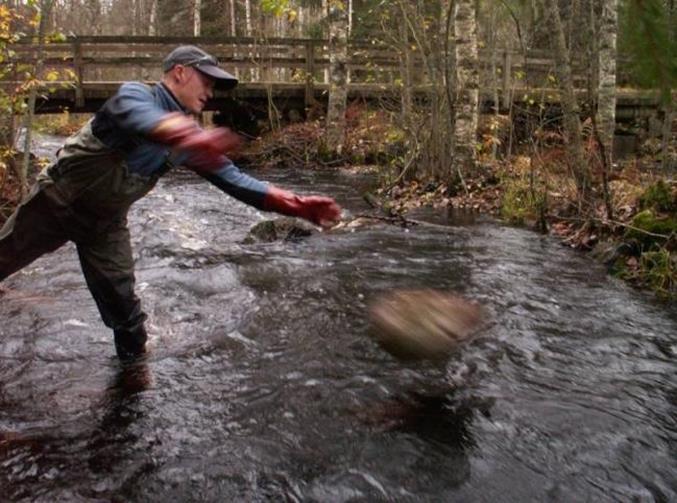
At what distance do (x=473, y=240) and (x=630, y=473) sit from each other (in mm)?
5388

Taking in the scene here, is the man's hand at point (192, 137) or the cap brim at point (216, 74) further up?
the cap brim at point (216, 74)

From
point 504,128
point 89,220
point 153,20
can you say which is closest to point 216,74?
point 89,220

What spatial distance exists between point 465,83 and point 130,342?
339 inches

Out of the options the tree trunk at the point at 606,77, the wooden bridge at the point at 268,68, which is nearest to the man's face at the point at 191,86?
the tree trunk at the point at 606,77

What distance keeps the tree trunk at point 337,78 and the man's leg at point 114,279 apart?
41.4ft

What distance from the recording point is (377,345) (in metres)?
4.79

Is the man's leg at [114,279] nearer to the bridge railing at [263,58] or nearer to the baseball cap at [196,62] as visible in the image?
the baseball cap at [196,62]

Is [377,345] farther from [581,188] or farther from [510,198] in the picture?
[510,198]

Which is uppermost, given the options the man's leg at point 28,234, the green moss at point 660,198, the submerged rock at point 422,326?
the man's leg at point 28,234

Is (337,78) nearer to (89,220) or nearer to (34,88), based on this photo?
(34,88)

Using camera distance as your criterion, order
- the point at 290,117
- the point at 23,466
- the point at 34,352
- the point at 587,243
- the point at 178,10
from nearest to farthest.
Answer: the point at 23,466 → the point at 34,352 → the point at 587,243 → the point at 290,117 → the point at 178,10

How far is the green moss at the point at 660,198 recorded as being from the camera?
710 cm

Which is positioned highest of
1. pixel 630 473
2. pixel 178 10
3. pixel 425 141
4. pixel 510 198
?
pixel 178 10

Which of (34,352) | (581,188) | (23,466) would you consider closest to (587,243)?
(581,188)
